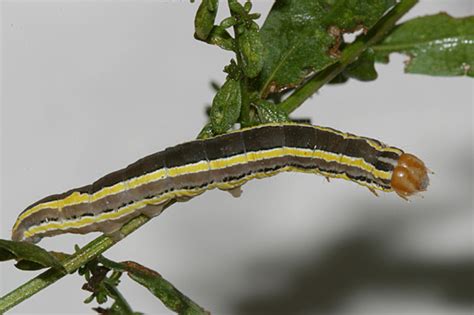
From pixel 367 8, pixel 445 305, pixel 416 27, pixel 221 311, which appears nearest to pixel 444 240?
pixel 445 305

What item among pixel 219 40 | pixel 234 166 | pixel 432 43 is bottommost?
pixel 234 166

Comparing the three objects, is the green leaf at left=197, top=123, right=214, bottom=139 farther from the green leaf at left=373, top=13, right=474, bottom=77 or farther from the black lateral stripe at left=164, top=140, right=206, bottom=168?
the green leaf at left=373, top=13, right=474, bottom=77

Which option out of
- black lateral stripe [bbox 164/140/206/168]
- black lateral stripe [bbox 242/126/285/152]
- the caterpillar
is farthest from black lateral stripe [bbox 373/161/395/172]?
black lateral stripe [bbox 164/140/206/168]

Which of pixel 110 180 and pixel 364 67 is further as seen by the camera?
pixel 364 67

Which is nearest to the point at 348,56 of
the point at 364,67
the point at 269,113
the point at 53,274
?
Answer: the point at 364,67

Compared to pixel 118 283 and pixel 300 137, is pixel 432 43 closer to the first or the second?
pixel 300 137

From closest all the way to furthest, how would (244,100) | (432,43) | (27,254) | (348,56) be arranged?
(27,254) < (244,100) < (348,56) < (432,43)

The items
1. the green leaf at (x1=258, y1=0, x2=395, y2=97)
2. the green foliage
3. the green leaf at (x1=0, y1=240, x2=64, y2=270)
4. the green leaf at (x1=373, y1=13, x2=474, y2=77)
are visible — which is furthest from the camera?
the green leaf at (x1=373, y1=13, x2=474, y2=77)

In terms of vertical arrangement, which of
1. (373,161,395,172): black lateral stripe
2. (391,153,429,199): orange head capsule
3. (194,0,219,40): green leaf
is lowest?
(391,153,429,199): orange head capsule
